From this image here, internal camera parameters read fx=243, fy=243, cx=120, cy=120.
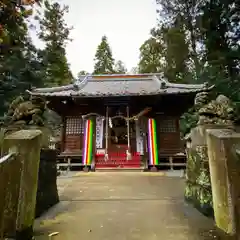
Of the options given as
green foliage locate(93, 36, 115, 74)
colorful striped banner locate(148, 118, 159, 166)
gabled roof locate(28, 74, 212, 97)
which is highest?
green foliage locate(93, 36, 115, 74)

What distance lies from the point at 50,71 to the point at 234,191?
2419cm

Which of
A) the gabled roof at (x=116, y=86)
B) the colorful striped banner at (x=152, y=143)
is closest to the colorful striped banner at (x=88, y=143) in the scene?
the gabled roof at (x=116, y=86)

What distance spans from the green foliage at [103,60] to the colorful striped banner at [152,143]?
24.4 metres

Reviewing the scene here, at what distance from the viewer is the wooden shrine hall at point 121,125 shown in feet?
36.8

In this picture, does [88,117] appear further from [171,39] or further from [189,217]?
[171,39]

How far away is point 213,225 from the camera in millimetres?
2998

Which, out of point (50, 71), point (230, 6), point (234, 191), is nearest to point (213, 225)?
point (234, 191)

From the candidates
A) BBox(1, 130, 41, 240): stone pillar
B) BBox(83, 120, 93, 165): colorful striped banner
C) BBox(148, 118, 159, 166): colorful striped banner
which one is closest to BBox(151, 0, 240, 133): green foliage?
BBox(148, 118, 159, 166): colorful striped banner

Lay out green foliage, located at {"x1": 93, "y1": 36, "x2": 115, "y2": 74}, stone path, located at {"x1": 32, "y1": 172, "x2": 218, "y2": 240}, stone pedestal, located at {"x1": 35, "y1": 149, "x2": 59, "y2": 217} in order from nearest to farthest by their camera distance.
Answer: stone path, located at {"x1": 32, "y1": 172, "x2": 218, "y2": 240}
stone pedestal, located at {"x1": 35, "y1": 149, "x2": 59, "y2": 217}
green foliage, located at {"x1": 93, "y1": 36, "x2": 115, "y2": 74}

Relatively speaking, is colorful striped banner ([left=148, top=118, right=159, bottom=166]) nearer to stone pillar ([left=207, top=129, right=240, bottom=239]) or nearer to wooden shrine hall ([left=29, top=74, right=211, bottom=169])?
wooden shrine hall ([left=29, top=74, right=211, bottom=169])

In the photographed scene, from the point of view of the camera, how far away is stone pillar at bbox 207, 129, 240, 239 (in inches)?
95.4

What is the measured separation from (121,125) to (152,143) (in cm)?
251

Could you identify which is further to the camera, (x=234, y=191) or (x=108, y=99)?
(x=108, y=99)

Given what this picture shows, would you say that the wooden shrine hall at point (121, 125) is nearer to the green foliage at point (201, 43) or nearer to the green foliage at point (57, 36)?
the green foliage at point (201, 43)
